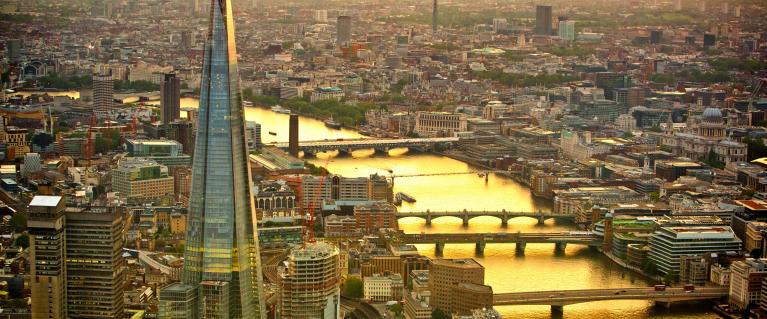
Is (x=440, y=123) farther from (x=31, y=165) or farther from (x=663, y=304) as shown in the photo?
(x=663, y=304)

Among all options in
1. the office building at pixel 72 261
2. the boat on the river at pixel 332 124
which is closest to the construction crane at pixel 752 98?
the boat on the river at pixel 332 124

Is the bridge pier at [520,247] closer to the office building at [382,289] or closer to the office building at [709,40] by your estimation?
the office building at [382,289]

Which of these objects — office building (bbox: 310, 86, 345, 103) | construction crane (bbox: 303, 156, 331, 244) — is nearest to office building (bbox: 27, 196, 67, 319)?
construction crane (bbox: 303, 156, 331, 244)

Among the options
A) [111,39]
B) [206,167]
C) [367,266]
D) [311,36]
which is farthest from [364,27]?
[206,167]

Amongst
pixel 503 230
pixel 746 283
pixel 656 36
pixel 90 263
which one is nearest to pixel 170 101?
pixel 503 230

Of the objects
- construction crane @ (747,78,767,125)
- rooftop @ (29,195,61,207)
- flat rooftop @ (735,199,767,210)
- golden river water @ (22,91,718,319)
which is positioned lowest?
golden river water @ (22,91,718,319)

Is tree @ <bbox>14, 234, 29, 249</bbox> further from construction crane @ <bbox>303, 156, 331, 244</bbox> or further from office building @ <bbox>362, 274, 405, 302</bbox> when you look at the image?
office building @ <bbox>362, 274, 405, 302</bbox>
